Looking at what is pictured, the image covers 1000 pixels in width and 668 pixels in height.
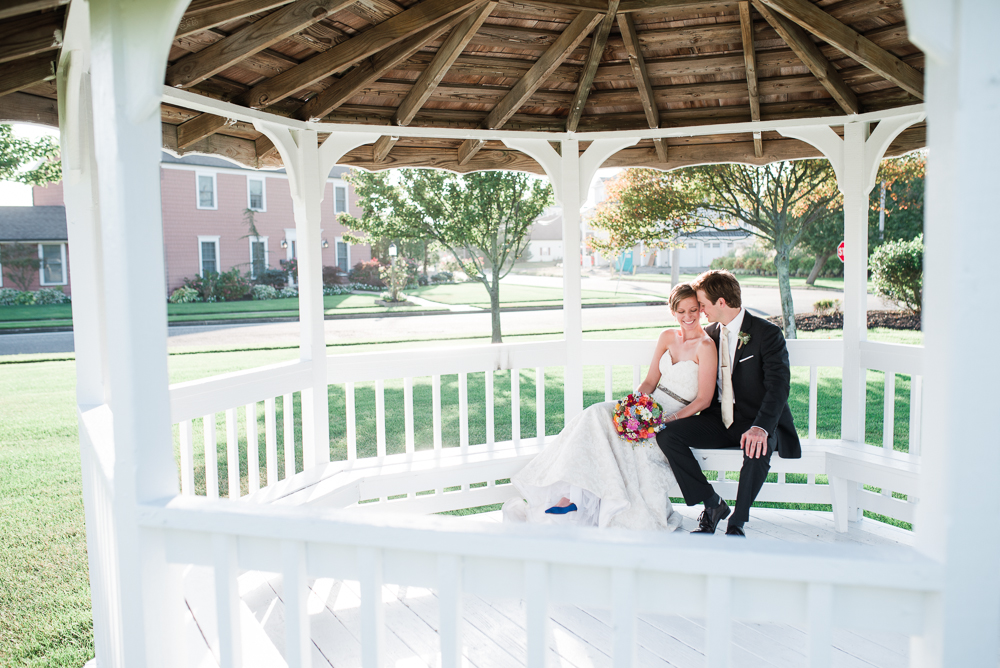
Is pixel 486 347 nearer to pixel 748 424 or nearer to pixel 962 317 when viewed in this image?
pixel 748 424

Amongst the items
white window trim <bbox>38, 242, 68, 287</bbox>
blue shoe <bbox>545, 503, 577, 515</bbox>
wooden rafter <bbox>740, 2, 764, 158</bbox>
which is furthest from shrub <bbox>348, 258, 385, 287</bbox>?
blue shoe <bbox>545, 503, 577, 515</bbox>

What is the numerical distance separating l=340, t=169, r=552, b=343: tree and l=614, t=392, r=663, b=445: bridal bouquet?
877 centimetres

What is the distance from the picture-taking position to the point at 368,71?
4207 millimetres

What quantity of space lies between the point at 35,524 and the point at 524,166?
5.12 m

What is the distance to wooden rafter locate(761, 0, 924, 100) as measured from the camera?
3627 mm

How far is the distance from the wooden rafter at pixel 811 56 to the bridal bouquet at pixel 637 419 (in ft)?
7.70

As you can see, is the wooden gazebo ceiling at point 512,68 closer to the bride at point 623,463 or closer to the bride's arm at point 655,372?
the bride at point 623,463

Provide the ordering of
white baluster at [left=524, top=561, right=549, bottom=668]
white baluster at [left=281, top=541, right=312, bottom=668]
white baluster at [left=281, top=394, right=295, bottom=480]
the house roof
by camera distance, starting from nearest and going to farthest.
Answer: white baluster at [left=524, top=561, right=549, bottom=668], white baluster at [left=281, top=541, right=312, bottom=668], white baluster at [left=281, top=394, right=295, bottom=480], the house roof

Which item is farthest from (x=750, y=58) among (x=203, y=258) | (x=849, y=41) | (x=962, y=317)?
(x=203, y=258)

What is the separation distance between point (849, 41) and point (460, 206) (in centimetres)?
958

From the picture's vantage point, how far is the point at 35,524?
5.57 m

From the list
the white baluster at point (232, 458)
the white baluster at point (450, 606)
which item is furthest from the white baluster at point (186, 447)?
the white baluster at point (450, 606)

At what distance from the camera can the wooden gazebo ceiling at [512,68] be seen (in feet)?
11.5

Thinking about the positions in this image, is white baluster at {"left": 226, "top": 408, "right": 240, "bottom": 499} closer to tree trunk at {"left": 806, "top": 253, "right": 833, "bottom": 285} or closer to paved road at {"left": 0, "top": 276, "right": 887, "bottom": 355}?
paved road at {"left": 0, "top": 276, "right": 887, "bottom": 355}
